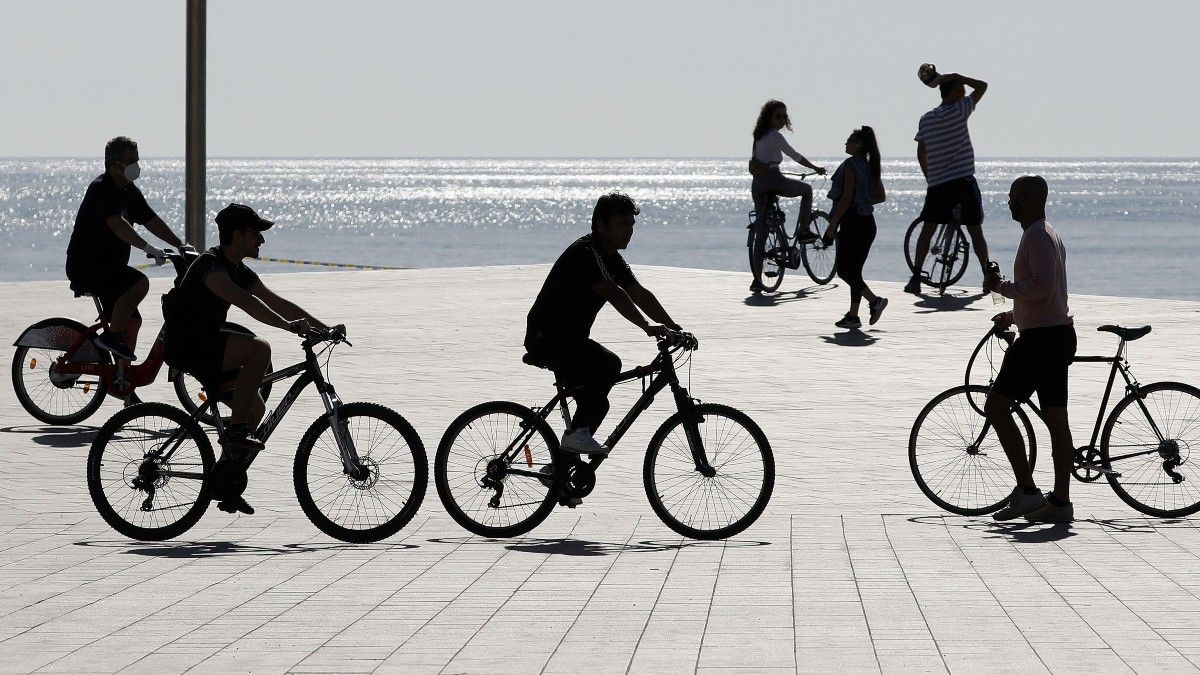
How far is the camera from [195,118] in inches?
779

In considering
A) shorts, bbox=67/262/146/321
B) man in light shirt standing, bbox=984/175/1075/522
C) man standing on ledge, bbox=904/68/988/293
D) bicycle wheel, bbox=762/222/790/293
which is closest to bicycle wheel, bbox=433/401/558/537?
man in light shirt standing, bbox=984/175/1075/522

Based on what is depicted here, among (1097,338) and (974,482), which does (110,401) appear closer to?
(974,482)

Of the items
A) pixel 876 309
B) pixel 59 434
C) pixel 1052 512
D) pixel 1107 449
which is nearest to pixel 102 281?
pixel 59 434

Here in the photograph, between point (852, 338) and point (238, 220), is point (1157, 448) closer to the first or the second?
point (238, 220)

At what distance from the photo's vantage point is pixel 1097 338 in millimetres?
15094

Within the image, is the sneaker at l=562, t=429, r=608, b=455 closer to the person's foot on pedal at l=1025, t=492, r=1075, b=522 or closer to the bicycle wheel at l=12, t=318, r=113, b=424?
the person's foot on pedal at l=1025, t=492, r=1075, b=522

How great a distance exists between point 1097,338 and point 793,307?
3.82 meters

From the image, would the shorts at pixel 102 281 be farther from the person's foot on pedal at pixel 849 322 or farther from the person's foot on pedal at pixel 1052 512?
the person's foot on pedal at pixel 849 322

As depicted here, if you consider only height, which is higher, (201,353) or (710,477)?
(201,353)

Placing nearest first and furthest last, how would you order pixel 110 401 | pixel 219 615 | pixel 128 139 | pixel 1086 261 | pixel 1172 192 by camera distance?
pixel 219 615
pixel 128 139
pixel 110 401
pixel 1086 261
pixel 1172 192

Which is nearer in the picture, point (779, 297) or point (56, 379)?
point (56, 379)

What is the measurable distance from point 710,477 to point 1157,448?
2074mm

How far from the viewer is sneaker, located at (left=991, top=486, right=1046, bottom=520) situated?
7.91m

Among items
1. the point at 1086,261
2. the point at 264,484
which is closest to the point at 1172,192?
the point at 1086,261
